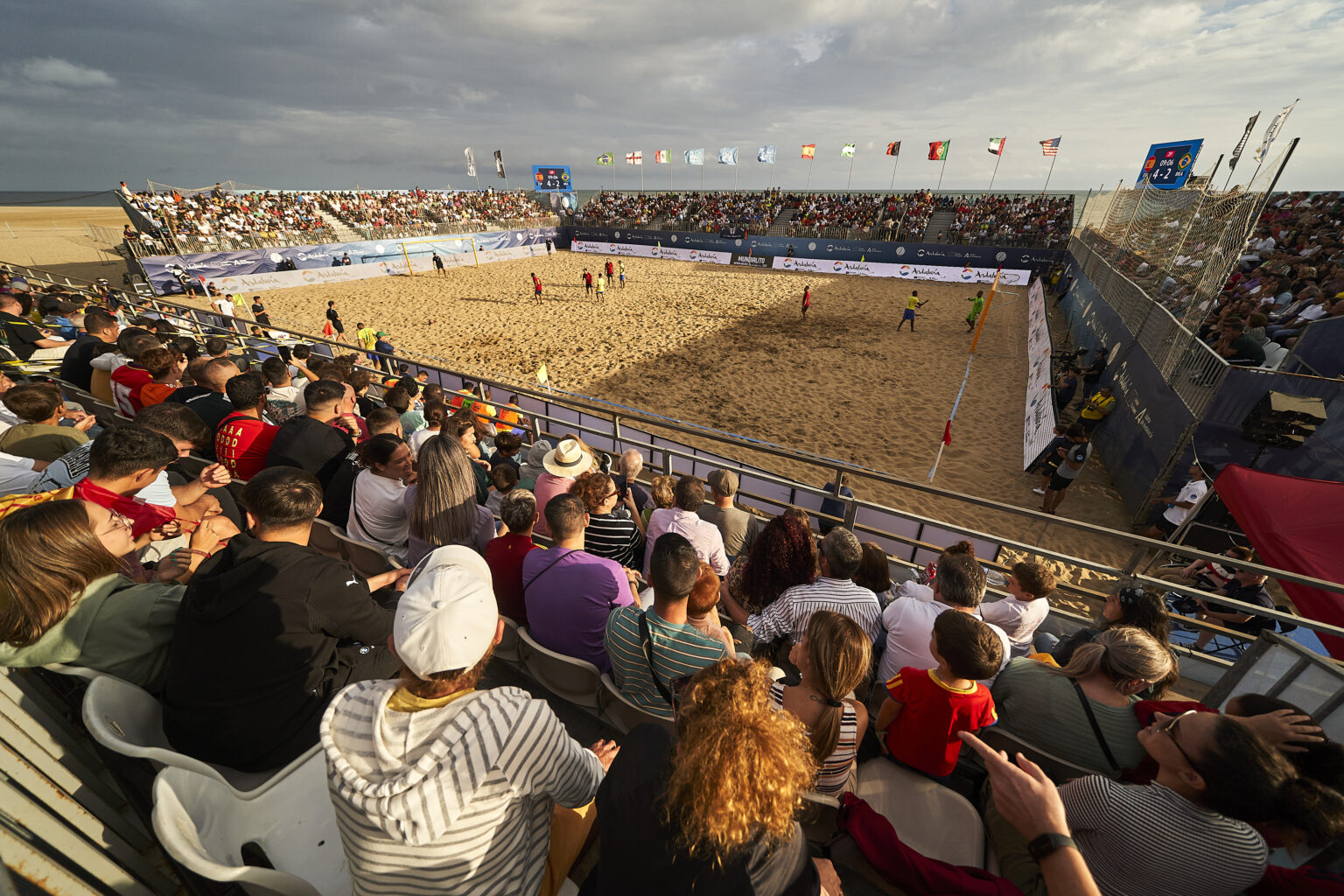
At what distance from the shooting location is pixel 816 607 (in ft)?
9.72

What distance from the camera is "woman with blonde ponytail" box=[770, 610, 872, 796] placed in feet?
6.21

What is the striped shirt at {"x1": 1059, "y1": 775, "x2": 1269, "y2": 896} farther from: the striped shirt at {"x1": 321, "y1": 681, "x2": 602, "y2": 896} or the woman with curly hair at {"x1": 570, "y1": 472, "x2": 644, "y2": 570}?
the woman with curly hair at {"x1": 570, "y1": 472, "x2": 644, "y2": 570}

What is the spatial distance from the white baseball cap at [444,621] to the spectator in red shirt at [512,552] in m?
1.43

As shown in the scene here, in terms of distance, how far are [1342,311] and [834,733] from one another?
40.0 ft

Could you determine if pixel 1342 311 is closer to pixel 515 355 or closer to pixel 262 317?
pixel 515 355

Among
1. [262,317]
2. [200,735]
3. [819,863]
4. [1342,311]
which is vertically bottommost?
[262,317]

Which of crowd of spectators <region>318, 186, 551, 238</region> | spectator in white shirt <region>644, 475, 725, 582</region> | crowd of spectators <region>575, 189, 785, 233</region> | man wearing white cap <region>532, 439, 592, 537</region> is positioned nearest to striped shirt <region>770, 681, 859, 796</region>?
spectator in white shirt <region>644, 475, 725, 582</region>

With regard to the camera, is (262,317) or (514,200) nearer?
(262,317)

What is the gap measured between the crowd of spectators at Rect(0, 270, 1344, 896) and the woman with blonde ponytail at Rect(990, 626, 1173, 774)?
1 cm

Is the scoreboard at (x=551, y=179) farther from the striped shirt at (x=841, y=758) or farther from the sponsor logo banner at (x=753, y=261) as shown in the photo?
the striped shirt at (x=841, y=758)

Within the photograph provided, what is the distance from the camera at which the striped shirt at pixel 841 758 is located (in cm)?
203

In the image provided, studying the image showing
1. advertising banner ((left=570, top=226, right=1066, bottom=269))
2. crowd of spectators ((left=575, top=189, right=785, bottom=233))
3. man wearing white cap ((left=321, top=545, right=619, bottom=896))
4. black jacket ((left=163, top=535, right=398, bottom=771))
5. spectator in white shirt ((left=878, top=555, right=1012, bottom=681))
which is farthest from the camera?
crowd of spectators ((left=575, top=189, right=785, bottom=233))

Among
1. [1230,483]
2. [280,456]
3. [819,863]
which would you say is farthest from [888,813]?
[1230,483]

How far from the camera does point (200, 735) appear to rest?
1956 millimetres
